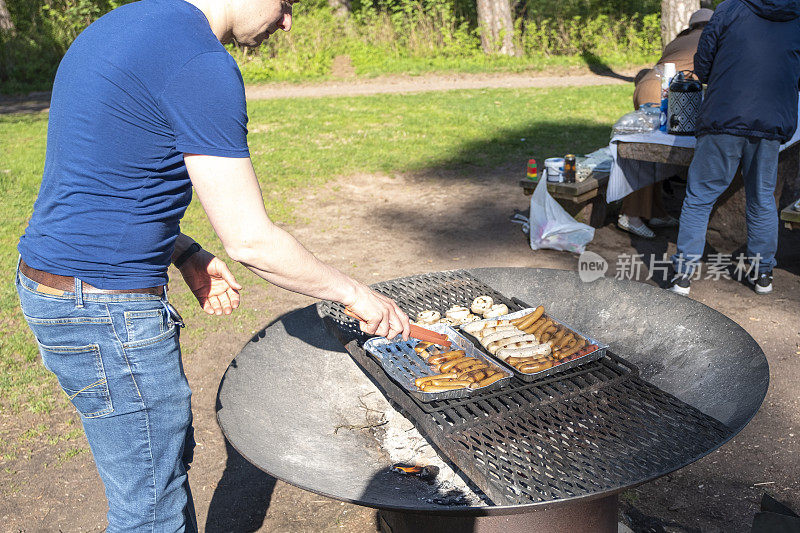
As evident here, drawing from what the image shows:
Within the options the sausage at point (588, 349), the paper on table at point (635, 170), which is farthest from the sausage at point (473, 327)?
the paper on table at point (635, 170)

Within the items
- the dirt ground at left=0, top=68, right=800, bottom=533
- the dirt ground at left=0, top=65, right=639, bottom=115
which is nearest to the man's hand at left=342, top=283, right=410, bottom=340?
the dirt ground at left=0, top=68, right=800, bottom=533

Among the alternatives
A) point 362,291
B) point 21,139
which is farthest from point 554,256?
point 21,139

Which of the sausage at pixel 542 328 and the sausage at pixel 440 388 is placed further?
the sausage at pixel 542 328

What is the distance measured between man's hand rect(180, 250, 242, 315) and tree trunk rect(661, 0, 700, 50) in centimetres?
1134

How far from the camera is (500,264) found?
19.2 feet

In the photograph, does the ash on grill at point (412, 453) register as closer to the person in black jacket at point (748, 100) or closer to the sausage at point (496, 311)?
the sausage at point (496, 311)

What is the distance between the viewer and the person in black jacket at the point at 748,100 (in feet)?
14.7

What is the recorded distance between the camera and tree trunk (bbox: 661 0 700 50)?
38.8 feet

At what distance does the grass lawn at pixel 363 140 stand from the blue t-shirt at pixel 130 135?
10.6 ft

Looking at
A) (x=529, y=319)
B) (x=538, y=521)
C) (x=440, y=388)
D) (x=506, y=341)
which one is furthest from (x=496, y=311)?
(x=538, y=521)

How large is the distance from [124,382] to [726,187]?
4269mm

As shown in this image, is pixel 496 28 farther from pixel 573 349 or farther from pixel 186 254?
pixel 186 254

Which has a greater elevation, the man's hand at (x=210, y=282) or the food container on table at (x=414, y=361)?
the man's hand at (x=210, y=282)

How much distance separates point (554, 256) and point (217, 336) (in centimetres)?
285
